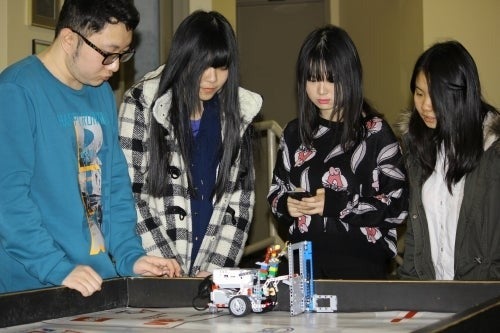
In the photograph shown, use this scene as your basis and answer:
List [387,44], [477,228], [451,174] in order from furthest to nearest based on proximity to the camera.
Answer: [387,44], [451,174], [477,228]

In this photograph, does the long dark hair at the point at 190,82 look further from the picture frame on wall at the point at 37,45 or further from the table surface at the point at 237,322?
the picture frame on wall at the point at 37,45

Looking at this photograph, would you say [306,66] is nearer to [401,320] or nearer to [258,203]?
[401,320]

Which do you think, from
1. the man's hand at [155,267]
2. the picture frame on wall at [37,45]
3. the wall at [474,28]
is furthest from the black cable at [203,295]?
the wall at [474,28]

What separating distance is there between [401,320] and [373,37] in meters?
6.02

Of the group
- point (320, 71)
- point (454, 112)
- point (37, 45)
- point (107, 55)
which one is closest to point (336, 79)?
point (320, 71)

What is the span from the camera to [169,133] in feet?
10.6

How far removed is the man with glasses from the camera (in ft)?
7.97

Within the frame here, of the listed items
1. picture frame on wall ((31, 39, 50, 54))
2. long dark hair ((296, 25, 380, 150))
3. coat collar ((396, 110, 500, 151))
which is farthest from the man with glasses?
picture frame on wall ((31, 39, 50, 54))

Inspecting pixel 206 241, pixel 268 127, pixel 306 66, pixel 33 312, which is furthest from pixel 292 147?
pixel 268 127

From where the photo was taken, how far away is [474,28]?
6.57 m

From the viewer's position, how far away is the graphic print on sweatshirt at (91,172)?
271 centimetres

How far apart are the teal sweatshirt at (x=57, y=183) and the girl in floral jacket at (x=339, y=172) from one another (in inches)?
29.3

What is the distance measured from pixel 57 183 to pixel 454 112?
1627mm

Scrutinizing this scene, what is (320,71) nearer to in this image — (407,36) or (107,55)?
(107,55)
